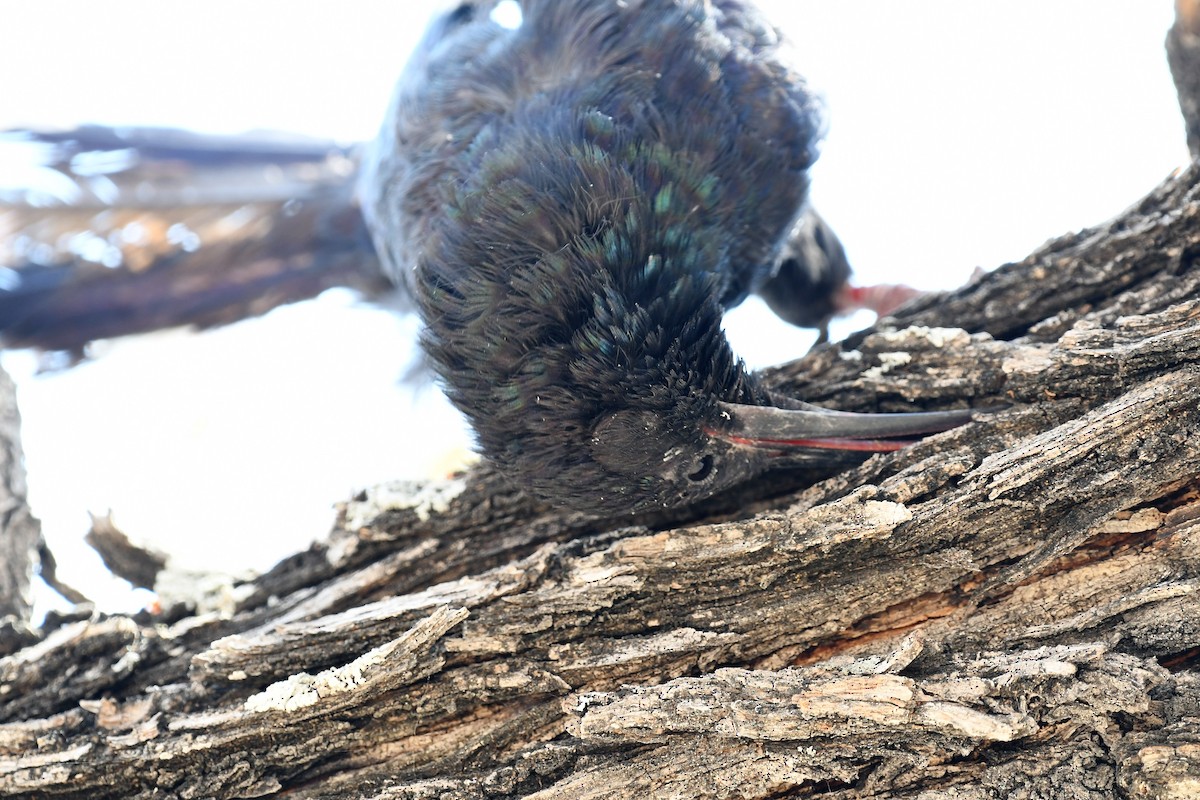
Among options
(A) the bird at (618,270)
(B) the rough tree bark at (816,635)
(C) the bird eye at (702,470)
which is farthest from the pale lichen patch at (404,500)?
(C) the bird eye at (702,470)

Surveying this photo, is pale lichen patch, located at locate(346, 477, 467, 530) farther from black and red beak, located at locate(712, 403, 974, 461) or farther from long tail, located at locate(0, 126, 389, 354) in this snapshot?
long tail, located at locate(0, 126, 389, 354)

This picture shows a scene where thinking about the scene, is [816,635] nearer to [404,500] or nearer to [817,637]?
[817,637]

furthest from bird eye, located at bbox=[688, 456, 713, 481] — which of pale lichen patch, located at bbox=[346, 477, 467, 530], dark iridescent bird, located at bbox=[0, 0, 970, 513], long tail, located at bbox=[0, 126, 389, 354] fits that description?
long tail, located at bbox=[0, 126, 389, 354]

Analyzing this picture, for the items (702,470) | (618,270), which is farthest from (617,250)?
(702,470)

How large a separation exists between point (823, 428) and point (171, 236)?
12.5 ft

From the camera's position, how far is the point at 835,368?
2.46 m

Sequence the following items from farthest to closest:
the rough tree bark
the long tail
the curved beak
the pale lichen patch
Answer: the long tail → the pale lichen patch → the curved beak → the rough tree bark

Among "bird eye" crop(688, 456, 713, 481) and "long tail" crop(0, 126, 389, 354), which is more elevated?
"long tail" crop(0, 126, 389, 354)

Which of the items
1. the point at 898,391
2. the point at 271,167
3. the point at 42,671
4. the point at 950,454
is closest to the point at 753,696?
the point at 950,454

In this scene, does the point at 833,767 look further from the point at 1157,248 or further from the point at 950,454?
the point at 1157,248

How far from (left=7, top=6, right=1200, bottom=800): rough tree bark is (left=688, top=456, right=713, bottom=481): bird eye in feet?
0.45

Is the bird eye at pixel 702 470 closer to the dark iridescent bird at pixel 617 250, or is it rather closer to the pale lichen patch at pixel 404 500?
the dark iridescent bird at pixel 617 250

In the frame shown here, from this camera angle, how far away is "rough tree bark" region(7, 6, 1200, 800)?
171 cm

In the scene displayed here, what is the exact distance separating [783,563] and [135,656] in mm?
1727
